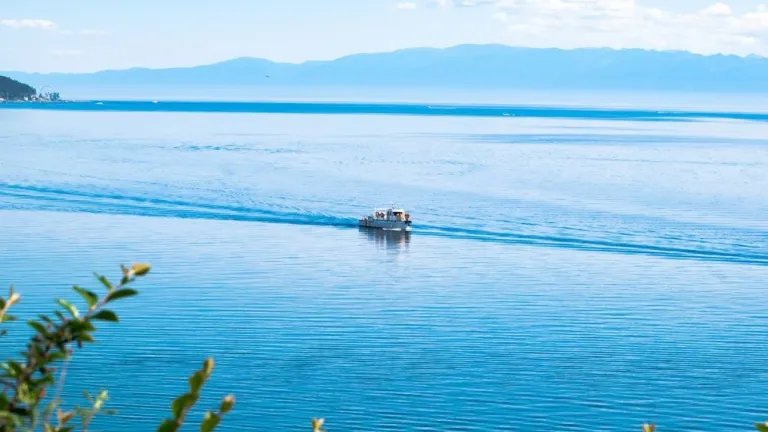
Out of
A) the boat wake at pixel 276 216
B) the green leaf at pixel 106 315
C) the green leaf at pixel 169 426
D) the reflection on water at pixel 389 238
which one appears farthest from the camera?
the reflection on water at pixel 389 238

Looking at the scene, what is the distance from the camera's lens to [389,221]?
175 feet

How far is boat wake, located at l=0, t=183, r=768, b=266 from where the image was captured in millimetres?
48281

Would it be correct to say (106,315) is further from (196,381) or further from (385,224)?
(385,224)

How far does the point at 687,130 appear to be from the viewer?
15850 centimetres

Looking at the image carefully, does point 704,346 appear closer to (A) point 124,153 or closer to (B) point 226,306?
(B) point 226,306

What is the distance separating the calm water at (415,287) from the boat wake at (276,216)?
21cm

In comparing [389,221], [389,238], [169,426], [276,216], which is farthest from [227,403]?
A: [276,216]

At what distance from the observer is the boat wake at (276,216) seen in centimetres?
4828

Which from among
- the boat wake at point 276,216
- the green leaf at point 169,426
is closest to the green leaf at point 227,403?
the green leaf at point 169,426

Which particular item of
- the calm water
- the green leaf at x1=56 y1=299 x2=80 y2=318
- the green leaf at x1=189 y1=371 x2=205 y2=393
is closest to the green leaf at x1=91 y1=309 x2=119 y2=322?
the green leaf at x1=56 y1=299 x2=80 y2=318

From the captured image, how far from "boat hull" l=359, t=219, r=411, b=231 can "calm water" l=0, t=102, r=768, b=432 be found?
888 millimetres

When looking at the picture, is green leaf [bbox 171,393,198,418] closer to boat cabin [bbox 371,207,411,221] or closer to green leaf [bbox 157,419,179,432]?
green leaf [bbox 157,419,179,432]

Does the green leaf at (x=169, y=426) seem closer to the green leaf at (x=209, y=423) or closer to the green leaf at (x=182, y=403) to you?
the green leaf at (x=182, y=403)

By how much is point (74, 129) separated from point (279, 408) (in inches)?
4551
